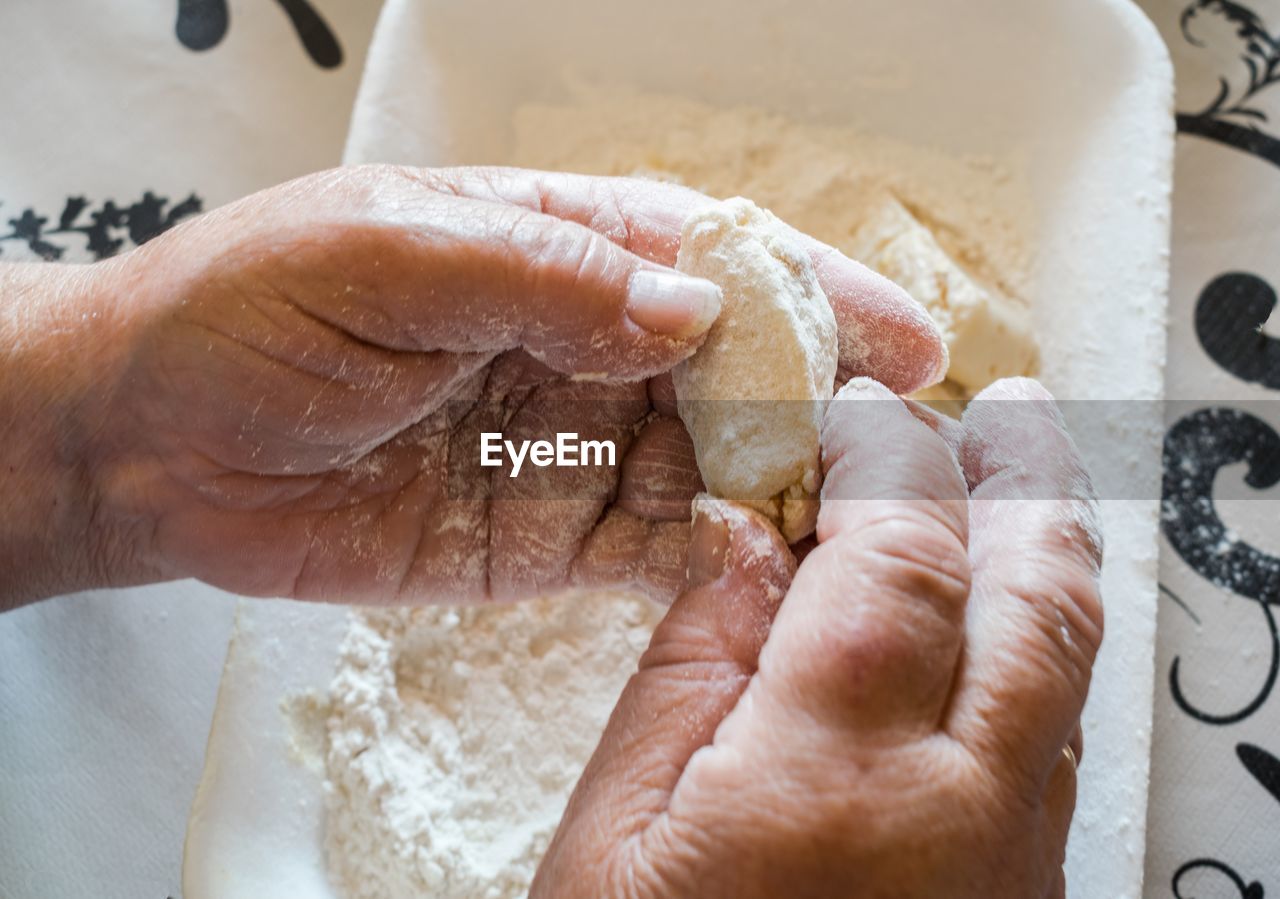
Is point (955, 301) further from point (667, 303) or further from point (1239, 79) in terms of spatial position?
point (1239, 79)

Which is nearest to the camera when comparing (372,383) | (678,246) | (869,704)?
(869,704)

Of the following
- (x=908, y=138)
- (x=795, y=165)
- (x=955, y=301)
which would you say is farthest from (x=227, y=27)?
(x=955, y=301)

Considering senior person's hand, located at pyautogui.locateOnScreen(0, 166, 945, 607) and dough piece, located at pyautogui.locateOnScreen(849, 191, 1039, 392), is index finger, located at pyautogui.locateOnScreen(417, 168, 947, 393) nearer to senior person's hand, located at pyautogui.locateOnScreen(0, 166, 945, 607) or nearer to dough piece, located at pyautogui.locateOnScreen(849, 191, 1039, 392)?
senior person's hand, located at pyautogui.locateOnScreen(0, 166, 945, 607)

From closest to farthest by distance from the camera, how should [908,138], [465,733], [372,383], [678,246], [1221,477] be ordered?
[372,383], [678,246], [465,733], [1221,477], [908,138]

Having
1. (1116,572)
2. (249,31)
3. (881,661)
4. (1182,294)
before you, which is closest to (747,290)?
(881,661)

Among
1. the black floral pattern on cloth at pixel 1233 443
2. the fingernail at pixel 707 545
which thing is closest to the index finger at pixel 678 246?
the fingernail at pixel 707 545

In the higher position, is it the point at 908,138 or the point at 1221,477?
the point at 908,138

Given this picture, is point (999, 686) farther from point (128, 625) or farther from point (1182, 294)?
point (128, 625)
